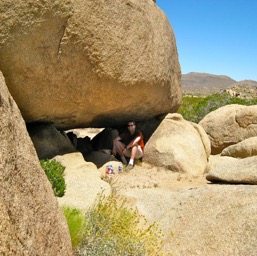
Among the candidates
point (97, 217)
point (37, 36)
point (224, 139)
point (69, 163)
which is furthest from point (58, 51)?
point (224, 139)

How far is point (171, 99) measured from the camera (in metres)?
12.2

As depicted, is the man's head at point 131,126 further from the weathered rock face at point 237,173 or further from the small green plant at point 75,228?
the small green plant at point 75,228

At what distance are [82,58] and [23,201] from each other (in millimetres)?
5413

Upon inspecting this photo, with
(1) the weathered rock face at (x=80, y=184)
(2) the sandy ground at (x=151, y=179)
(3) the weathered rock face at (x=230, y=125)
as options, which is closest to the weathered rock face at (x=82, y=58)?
(1) the weathered rock face at (x=80, y=184)

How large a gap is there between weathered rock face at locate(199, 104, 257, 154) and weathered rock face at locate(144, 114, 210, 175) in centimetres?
346

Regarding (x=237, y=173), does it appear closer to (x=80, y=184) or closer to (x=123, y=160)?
(x=80, y=184)

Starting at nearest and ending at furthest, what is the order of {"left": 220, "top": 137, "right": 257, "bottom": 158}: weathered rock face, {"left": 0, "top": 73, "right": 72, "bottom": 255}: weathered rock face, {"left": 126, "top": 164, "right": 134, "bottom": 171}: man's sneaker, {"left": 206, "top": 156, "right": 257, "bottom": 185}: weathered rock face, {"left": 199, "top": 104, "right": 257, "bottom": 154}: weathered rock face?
{"left": 0, "top": 73, "right": 72, "bottom": 255}: weathered rock face < {"left": 206, "top": 156, "right": 257, "bottom": 185}: weathered rock face < {"left": 126, "top": 164, "right": 134, "bottom": 171}: man's sneaker < {"left": 220, "top": 137, "right": 257, "bottom": 158}: weathered rock face < {"left": 199, "top": 104, "right": 257, "bottom": 154}: weathered rock face

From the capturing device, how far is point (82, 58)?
8.01m

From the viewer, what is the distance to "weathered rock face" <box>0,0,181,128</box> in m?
7.21

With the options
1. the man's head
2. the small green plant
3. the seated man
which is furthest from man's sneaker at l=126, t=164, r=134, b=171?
the small green plant

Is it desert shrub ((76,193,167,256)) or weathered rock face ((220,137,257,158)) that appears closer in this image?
desert shrub ((76,193,167,256))

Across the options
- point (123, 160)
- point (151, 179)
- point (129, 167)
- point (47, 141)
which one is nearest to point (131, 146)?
point (123, 160)

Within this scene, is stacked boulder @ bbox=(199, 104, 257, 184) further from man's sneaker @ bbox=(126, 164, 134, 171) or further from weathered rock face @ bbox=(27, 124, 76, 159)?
weathered rock face @ bbox=(27, 124, 76, 159)

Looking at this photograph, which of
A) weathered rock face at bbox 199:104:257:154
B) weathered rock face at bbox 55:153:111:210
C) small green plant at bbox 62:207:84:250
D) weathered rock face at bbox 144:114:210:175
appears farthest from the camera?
weathered rock face at bbox 199:104:257:154
